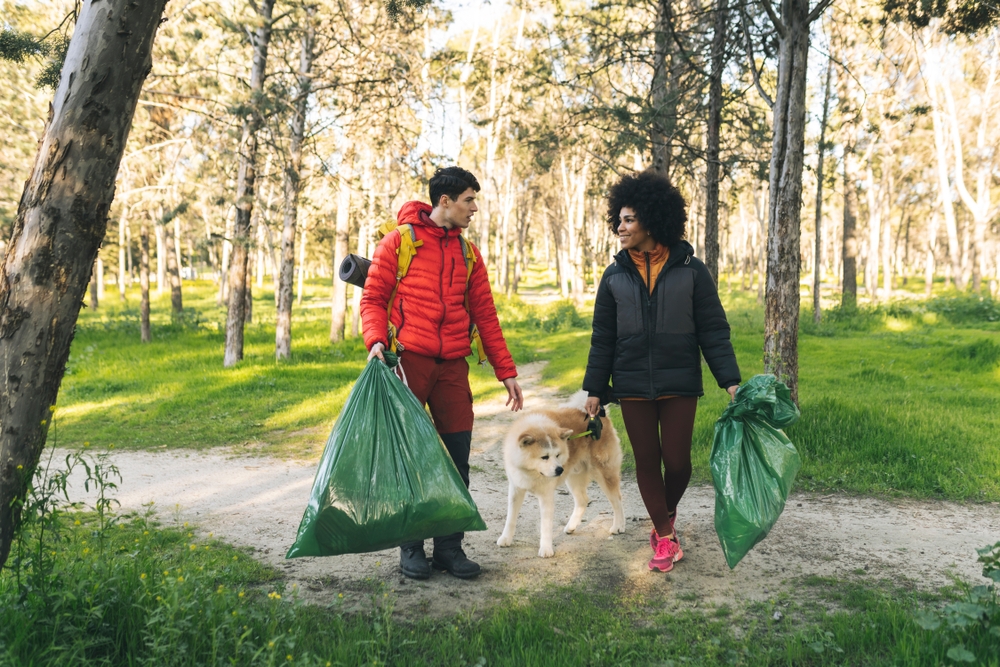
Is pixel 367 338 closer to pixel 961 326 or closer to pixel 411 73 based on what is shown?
pixel 411 73

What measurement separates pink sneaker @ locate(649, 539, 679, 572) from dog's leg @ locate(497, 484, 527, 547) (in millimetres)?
972

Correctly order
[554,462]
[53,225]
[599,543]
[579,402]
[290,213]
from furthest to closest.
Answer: [290,213]
[579,402]
[599,543]
[554,462]
[53,225]

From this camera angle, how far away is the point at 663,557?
398 centimetres

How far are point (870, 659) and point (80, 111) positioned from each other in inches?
158

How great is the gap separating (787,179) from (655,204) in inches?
124

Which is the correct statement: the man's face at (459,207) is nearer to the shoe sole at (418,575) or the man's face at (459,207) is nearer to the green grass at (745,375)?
the shoe sole at (418,575)

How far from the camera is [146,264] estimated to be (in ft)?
51.9

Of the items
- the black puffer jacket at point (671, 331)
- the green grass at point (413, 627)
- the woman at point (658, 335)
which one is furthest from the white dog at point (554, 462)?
the green grass at point (413, 627)

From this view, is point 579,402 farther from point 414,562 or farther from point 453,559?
point 414,562

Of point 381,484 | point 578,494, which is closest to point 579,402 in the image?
point 578,494

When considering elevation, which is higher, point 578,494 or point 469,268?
point 469,268

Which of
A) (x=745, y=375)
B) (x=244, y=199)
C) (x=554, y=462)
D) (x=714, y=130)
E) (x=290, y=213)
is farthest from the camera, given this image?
(x=290, y=213)

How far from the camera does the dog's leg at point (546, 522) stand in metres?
4.34

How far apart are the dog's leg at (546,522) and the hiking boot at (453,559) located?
1.68 ft
